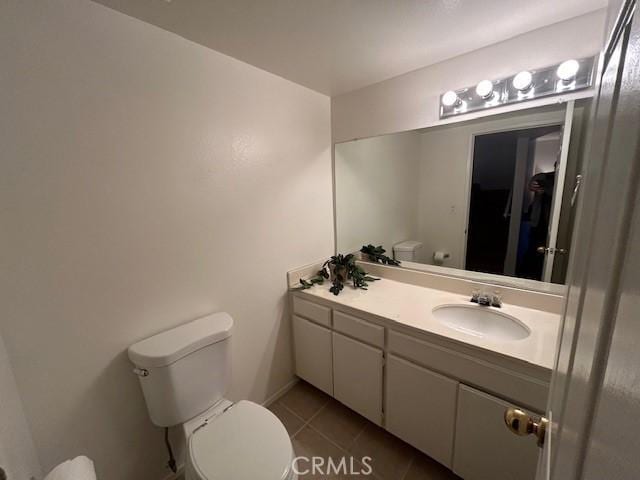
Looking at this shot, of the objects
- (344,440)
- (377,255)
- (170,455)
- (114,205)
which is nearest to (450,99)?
(377,255)

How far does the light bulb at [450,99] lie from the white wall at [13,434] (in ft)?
7.29

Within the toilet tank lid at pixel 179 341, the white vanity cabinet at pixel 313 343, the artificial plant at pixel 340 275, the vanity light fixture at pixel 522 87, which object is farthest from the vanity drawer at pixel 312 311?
the vanity light fixture at pixel 522 87

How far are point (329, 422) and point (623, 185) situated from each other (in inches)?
75.5

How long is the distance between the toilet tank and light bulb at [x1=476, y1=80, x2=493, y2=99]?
185cm

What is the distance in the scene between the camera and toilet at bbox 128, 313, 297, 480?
97 centimetres

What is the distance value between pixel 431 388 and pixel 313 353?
81cm

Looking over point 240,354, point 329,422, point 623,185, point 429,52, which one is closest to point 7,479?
point 240,354

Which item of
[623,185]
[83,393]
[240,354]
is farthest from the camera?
[240,354]

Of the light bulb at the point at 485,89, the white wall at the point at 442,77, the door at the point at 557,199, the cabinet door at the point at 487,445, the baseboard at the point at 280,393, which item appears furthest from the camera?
the baseboard at the point at 280,393

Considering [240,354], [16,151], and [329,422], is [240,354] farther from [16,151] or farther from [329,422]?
[16,151]

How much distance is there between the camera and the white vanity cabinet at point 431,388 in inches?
41.3

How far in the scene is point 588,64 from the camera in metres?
1.14

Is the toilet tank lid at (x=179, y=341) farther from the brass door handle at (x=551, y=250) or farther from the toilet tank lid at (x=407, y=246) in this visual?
the brass door handle at (x=551, y=250)

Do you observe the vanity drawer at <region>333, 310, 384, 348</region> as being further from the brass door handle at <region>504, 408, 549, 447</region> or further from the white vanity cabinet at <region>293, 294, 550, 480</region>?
the brass door handle at <region>504, 408, 549, 447</region>
